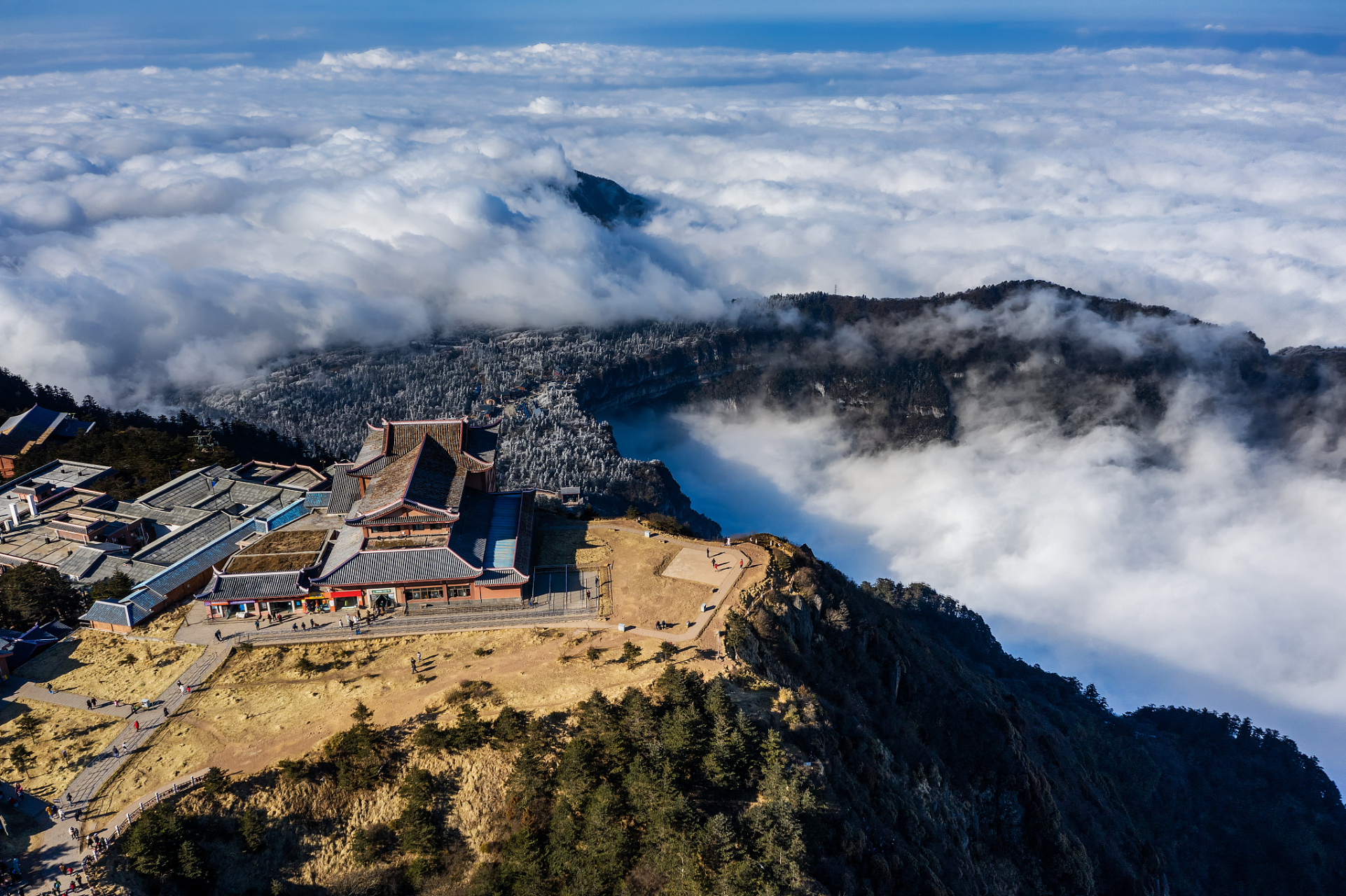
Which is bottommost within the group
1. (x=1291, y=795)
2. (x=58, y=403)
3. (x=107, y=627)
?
(x=1291, y=795)

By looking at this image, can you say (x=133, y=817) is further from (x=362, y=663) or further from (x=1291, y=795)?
(x=1291, y=795)

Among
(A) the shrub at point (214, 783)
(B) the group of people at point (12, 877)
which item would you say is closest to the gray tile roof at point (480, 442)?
(A) the shrub at point (214, 783)

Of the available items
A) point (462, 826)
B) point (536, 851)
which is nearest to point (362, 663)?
point (462, 826)

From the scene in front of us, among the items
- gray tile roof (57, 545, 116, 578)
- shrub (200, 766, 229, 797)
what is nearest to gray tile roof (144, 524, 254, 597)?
gray tile roof (57, 545, 116, 578)

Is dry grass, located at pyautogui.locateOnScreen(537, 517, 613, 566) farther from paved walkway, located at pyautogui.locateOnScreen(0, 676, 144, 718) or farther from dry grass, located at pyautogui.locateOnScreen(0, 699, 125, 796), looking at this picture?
dry grass, located at pyautogui.locateOnScreen(0, 699, 125, 796)

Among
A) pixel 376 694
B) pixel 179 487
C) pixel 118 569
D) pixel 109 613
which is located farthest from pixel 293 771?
pixel 179 487
